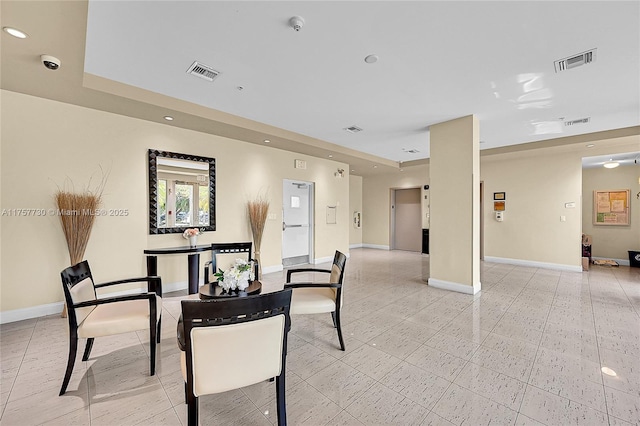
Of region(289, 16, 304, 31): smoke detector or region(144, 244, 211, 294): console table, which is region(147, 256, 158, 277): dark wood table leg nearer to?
region(144, 244, 211, 294): console table

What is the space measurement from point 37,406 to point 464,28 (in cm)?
444

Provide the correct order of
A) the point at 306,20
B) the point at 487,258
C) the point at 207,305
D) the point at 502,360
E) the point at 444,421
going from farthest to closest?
the point at 487,258, the point at 502,360, the point at 306,20, the point at 444,421, the point at 207,305

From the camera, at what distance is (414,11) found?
86.2 inches

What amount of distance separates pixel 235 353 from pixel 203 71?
3.01 meters

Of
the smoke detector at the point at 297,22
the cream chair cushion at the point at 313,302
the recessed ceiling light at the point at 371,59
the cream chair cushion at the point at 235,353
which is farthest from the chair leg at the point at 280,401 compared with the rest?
the recessed ceiling light at the point at 371,59

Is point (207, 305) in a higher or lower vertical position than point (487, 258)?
higher

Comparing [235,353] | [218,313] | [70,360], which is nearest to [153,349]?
[70,360]

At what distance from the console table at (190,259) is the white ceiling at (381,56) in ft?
7.48

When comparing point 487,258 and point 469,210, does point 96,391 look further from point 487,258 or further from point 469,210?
point 487,258

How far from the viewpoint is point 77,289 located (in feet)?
7.29

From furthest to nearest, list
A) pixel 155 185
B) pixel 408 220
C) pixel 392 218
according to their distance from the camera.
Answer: pixel 392 218 → pixel 408 220 → pixel 155 185

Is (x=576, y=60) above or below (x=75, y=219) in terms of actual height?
above

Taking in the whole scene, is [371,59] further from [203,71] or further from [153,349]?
[153,349]

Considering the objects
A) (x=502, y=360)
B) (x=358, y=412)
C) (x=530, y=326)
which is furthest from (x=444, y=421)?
(x=530, y=326)
